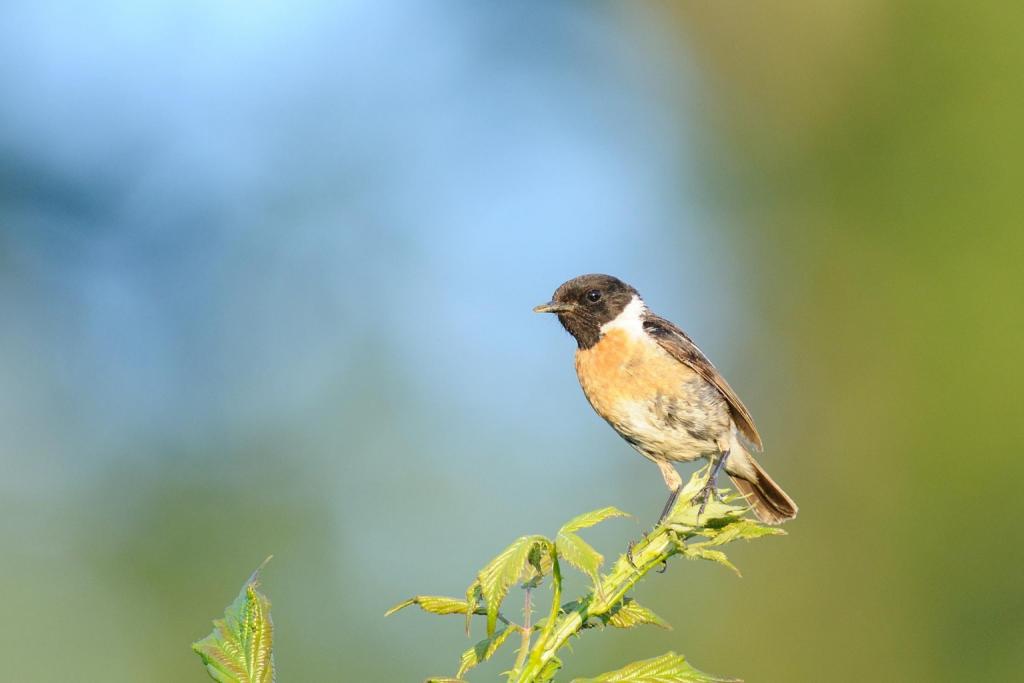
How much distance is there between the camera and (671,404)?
497 cm

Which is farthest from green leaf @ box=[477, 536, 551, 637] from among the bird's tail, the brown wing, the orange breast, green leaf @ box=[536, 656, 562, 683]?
the bird's tail

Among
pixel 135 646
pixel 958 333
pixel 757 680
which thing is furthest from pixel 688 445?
pixel 135 646

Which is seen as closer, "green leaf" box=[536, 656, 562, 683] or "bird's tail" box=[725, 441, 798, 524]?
"green leaf" box=[536, 656, 562, 683]

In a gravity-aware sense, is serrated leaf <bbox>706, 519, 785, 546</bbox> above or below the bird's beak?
below

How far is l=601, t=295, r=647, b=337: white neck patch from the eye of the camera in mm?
5289

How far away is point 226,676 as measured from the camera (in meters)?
1.32

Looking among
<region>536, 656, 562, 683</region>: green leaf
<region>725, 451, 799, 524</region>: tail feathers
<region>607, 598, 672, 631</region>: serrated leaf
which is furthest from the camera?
<region>725, 451, 799, 524</region>: tail feathers

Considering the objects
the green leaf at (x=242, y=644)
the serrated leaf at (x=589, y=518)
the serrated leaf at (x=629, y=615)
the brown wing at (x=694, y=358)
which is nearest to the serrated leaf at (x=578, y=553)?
the serrated leaf at (x=589, y=518)

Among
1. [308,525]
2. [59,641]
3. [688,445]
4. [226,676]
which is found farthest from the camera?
[308,525]

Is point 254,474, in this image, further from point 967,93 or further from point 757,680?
point 967,93

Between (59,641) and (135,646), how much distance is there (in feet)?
2.05

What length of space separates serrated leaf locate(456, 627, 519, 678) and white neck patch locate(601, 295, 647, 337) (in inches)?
147

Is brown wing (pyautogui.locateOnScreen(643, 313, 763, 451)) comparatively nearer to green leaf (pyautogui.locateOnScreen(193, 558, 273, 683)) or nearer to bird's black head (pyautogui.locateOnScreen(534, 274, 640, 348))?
bird's black head (pyautogui.locateOnScreen(534, 274, 640, 348))

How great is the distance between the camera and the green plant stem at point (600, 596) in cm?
136
